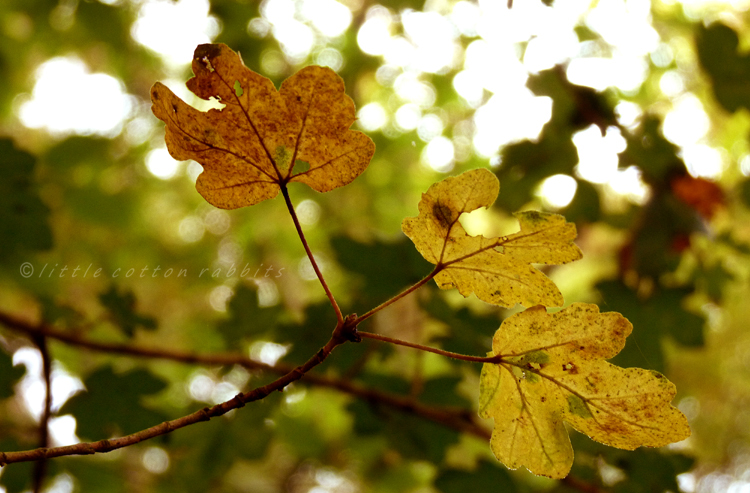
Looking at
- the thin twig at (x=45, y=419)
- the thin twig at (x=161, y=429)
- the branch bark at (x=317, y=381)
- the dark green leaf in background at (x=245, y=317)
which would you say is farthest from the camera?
the dark green leaf in background at (x=245, y=317)

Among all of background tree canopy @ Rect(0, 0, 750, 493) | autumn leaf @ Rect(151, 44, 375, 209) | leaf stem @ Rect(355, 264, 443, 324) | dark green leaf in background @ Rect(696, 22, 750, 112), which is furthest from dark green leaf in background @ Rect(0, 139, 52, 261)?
dark green leaf in background @ Rect(696, 22, 750, 112)

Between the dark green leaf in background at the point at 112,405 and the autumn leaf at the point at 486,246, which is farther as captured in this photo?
the dark green leaf in background at the point at 112,405

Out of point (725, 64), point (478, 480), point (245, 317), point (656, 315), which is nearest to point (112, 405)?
point (245, 317)

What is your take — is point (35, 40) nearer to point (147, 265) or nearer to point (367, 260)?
point (147, 265)

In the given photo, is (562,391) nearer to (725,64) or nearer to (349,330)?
(349,330)

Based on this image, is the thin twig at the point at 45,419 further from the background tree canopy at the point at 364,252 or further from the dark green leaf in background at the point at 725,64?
the dark green leaf in background at the point at 725,64

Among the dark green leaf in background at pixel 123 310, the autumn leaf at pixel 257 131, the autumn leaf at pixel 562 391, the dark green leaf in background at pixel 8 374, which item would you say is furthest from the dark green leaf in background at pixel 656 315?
the dark green leaf in background at pixel 8 374

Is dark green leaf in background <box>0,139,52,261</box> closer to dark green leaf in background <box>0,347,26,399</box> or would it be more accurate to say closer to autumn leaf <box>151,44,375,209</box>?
dark green leaf in background <box>0,347,26,399</box>
